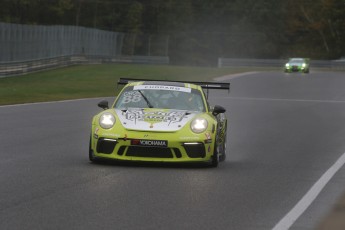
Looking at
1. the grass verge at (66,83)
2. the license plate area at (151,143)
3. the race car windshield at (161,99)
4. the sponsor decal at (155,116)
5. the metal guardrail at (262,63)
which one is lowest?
the metal guardrail at (262,63)

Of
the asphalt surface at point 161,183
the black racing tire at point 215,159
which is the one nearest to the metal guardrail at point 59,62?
the asphalt surface at point 161,183

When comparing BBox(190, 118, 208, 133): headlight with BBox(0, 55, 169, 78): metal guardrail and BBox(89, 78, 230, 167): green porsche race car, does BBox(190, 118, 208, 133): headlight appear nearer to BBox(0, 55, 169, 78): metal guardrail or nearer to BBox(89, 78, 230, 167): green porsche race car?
BBox(89, 78, 230, 167): green porsche race car

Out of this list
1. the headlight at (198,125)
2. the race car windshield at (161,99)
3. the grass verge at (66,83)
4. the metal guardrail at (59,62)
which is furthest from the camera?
the metal guardrail at (59,62)

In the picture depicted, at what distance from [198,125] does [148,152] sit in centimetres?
79

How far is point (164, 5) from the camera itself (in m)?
137

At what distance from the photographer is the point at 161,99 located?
13.7m

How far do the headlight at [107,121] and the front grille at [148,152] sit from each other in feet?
1.45

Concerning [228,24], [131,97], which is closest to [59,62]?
[131,97]

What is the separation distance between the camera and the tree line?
424 feet

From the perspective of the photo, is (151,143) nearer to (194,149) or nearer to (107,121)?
(194,149)

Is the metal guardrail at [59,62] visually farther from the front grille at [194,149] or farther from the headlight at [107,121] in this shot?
the front grille at [194,149]

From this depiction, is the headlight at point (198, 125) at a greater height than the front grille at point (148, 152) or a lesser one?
greater

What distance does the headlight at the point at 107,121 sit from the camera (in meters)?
12.6

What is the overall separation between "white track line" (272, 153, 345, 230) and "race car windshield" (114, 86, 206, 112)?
2025mm
